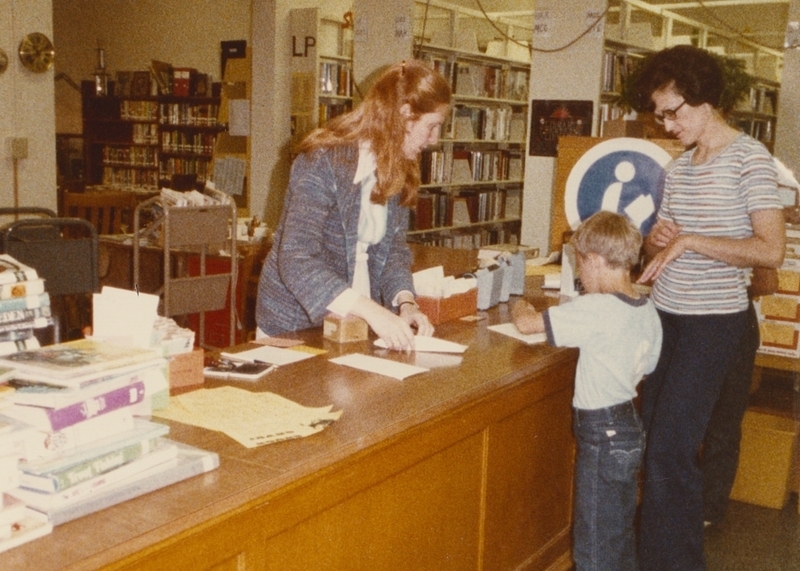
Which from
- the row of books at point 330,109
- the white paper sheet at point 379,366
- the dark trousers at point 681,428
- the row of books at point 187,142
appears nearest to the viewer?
the white paper sheet at point 379,366

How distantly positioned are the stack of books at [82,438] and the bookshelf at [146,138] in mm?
7383

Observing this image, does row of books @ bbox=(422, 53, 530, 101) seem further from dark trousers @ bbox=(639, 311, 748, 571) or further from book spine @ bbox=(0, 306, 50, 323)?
book spine @ bbox=(0, 306, 50, 323)

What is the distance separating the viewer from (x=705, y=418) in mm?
2287

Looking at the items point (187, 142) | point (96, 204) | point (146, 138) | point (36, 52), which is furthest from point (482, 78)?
point (146, 138)

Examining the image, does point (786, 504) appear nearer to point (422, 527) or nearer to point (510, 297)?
point (510, 297)

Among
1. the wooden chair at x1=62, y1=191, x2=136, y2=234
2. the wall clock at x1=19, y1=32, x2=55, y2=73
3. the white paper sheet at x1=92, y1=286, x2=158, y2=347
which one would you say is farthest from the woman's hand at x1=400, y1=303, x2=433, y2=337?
the wall clock at x1=19, y1=32, x2=55, y2=73

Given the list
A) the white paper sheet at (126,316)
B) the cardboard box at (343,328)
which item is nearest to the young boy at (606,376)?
the cardboard box at (343,328)

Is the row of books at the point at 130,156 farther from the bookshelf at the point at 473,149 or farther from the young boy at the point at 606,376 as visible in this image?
the young boy at the point at 606,376

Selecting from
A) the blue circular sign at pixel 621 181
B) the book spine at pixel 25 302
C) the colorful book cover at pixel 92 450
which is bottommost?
the colorful book cover at pixel 92 450

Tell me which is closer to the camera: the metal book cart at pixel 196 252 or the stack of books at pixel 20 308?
the stack of books at pixel 20 308

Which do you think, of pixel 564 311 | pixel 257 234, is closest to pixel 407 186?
pixel 564 311

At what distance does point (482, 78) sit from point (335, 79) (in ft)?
4.33

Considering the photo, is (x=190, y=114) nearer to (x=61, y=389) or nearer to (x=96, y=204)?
(x=96, y=204)

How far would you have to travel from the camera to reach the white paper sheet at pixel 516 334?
2325 millimetres
